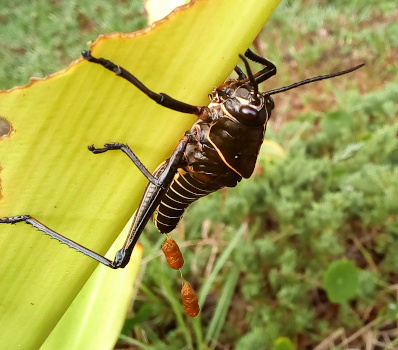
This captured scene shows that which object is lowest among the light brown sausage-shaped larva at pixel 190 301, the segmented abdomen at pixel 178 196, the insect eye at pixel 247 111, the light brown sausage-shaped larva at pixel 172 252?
the light brown sausage-shaped larva at pixel 190 301

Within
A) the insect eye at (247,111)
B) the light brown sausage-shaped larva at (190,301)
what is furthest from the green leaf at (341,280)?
the insect eye at (247,111)

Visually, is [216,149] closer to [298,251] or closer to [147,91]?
[147,91]

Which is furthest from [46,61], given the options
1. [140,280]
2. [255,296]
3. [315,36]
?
[255,296]

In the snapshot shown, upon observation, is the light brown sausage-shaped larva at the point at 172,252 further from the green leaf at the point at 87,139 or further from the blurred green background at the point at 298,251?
the blurred green background at the point at 298,251

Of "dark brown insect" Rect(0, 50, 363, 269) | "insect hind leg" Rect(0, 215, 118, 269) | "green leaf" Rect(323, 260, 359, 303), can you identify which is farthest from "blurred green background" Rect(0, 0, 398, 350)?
"insect hind leg" Rect(0, 215, 118, 269)

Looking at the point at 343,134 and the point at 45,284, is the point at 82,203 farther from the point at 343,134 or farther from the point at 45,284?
the point at 343,134

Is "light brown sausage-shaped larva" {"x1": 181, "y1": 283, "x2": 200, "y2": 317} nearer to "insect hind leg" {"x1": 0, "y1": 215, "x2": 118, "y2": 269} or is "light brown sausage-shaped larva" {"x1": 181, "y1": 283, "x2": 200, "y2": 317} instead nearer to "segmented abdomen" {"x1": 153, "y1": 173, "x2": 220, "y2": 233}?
"segmented abdomen" {"x1": 153, "y1": 173, "x2": 220, "y2": 233}

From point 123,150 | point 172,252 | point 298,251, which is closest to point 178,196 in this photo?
point 172,252
